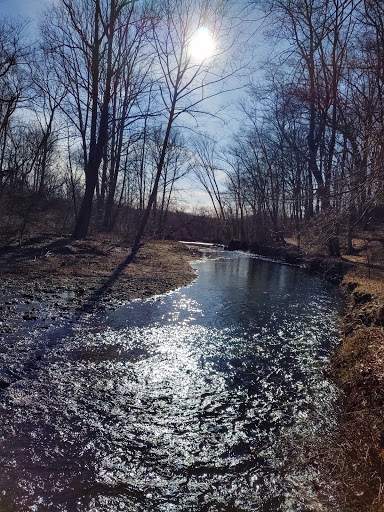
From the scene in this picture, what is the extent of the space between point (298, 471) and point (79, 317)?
212 inches

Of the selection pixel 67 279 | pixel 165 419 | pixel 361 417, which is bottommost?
pixel 165 419

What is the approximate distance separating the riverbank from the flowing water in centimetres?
107

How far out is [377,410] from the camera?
411cm

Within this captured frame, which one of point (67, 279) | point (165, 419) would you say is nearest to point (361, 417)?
point (165, 419)

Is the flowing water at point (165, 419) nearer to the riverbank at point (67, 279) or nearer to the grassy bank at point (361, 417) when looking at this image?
the grassy bank at point (361, 417)

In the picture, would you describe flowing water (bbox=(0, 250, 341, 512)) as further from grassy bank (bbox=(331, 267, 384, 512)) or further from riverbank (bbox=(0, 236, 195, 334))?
riverbank (bbox=(0, 236, 195, 334))

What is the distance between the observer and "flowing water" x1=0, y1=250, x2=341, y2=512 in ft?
9.62

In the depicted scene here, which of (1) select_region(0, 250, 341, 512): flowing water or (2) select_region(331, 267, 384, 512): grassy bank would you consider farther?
(2) select_region(331, 267, 384, 512): grassy bank

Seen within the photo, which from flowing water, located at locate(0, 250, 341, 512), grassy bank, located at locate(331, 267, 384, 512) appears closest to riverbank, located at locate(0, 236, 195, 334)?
flowing water, located at locate(0, 250, 341, 512)

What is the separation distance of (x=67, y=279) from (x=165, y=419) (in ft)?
24.1

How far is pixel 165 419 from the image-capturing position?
13.2ft

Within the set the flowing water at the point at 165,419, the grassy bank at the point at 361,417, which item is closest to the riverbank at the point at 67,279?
the flowing water at the point at 165,419

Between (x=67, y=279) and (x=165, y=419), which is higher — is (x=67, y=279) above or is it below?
above

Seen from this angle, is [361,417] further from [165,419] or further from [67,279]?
[67,279]
